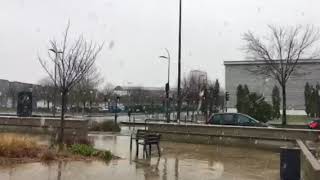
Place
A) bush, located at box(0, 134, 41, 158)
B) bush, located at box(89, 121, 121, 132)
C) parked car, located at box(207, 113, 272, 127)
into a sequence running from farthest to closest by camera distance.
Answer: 1. bush, located at box(89, 121, 121, 132)
2. parked car, located at box(207, 113, 272, 127)
3. bush, located at box(0, 134, 41, 158)

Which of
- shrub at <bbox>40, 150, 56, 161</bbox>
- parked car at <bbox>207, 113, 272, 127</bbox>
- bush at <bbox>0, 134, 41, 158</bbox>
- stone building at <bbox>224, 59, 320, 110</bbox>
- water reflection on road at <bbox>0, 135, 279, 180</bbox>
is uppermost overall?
stone building at <bbox>224, 59, 320, 110</bbox>

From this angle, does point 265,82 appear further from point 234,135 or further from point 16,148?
point 16,148

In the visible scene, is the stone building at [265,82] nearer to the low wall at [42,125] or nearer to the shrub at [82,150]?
the low wall at [42,125]

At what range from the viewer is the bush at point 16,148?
13.8m

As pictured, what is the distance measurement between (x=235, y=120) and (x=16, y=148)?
1419cm

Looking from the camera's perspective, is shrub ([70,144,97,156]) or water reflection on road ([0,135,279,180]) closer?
water reflection on road ([0,135,279,180])

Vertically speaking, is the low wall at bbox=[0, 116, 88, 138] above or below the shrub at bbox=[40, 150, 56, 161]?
above

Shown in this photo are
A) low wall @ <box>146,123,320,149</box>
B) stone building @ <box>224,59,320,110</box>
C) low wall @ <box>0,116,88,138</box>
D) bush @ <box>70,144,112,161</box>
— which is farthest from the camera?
stone building @ <box>224,59,320,110</box>

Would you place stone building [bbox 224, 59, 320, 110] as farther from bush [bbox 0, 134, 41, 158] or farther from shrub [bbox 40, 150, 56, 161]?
shrub [bbox 40, 150, 56, 161]

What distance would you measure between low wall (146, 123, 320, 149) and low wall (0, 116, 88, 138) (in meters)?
3.64

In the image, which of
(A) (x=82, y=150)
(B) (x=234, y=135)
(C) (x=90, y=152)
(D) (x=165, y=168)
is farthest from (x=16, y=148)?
(B) (x=234, y=135)

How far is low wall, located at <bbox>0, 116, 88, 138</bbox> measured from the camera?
78.7 ft

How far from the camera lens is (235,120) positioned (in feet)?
84.1

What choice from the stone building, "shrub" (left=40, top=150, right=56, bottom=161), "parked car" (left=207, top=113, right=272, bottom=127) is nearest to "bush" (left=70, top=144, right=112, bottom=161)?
"shrub" (left=40, top=150, right=56, bottom=161)
